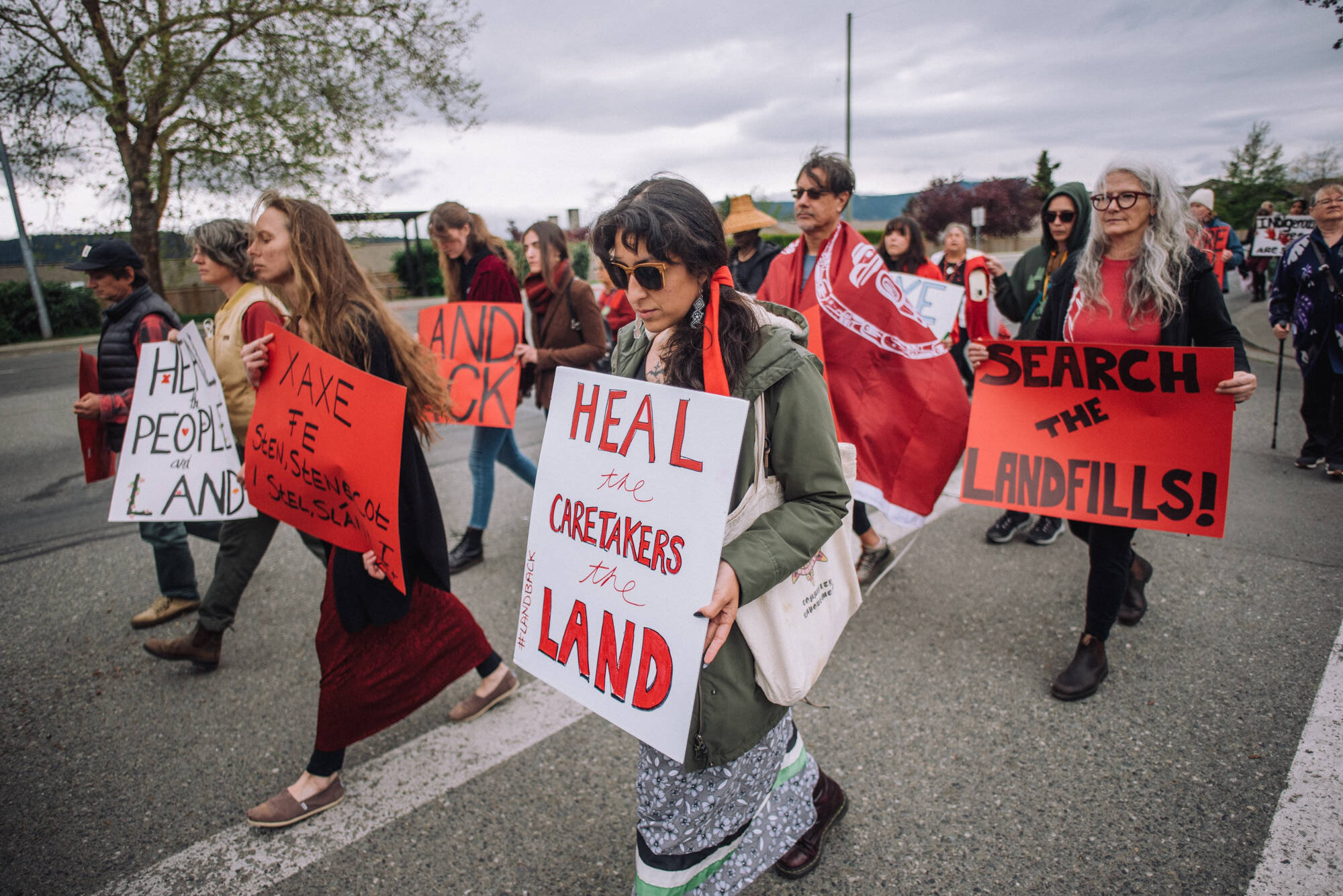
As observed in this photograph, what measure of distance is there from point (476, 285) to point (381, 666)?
8.13 feet

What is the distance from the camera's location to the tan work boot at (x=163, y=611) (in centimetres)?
364

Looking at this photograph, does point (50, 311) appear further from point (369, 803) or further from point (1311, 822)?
point (1311, 822)

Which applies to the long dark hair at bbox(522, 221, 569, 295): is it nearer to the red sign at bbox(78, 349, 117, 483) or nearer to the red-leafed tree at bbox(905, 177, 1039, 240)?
the red sign at bbox(78, 349, 117, 483)

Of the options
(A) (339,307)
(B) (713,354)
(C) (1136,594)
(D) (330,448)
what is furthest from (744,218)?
(B) (713,354)

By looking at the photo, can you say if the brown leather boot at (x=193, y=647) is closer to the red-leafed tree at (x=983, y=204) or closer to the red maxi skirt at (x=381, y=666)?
the red maxi skirt at (x=381, y=666)

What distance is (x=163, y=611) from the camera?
3.68 meters

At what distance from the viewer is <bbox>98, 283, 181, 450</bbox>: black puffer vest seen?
338 cm

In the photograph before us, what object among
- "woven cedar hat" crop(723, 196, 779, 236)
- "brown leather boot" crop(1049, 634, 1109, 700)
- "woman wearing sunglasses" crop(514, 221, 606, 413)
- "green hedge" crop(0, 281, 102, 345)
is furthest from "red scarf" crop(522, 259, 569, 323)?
"green hedge" crop(0, 281, 102, 345)

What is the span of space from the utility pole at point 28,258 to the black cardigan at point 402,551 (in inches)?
809

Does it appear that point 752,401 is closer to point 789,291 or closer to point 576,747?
point 576,747

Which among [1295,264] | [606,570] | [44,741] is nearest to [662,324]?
[606,570]

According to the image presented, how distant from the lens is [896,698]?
286cm

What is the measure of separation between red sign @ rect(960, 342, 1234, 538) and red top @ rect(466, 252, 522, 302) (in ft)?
8.75

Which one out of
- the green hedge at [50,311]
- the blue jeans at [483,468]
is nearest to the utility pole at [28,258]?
the green hedge at [50,311]
